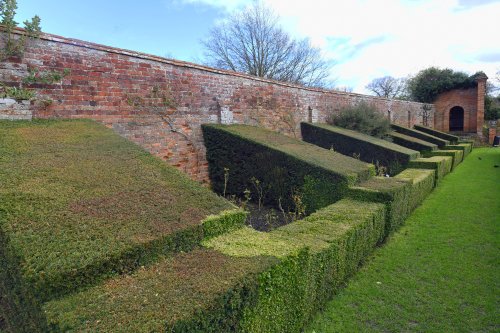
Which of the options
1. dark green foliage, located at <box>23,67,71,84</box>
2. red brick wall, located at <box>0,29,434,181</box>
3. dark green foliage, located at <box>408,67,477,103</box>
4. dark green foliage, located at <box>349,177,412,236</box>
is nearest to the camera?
dark green foliage, located at <box>23,67,71,84</box>

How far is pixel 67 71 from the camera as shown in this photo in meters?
4.85

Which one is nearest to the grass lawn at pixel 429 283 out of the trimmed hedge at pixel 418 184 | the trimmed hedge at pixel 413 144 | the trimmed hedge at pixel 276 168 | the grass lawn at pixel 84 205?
the trimmed hedge at pixel 418 184

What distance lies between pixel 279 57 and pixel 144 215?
23.4 m

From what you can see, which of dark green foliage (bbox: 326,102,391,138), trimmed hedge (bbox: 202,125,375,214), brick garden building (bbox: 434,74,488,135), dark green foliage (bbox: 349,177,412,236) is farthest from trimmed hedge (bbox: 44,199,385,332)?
brick garden building (bbox: 434,74,488,135)

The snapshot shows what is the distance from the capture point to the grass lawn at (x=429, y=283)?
318cm

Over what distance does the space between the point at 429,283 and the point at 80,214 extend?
4.01 m

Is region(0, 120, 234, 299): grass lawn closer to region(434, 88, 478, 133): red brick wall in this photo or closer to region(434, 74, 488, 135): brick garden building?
region(434, 74, 488, 135): brick garden building

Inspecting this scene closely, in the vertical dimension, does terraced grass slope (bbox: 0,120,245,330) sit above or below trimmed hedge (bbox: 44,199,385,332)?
above

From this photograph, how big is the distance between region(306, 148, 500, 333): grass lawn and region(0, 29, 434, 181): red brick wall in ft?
14.3

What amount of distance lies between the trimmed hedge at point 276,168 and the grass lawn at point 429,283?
139 cm

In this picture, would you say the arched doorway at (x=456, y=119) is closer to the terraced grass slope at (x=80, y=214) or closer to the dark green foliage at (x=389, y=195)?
the dark green foliage at (x=389, y=195)

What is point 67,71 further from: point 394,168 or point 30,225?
point 394,168

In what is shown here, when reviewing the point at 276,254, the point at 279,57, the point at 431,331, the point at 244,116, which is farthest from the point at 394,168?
the point at 279,57

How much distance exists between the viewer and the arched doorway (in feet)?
83.9
